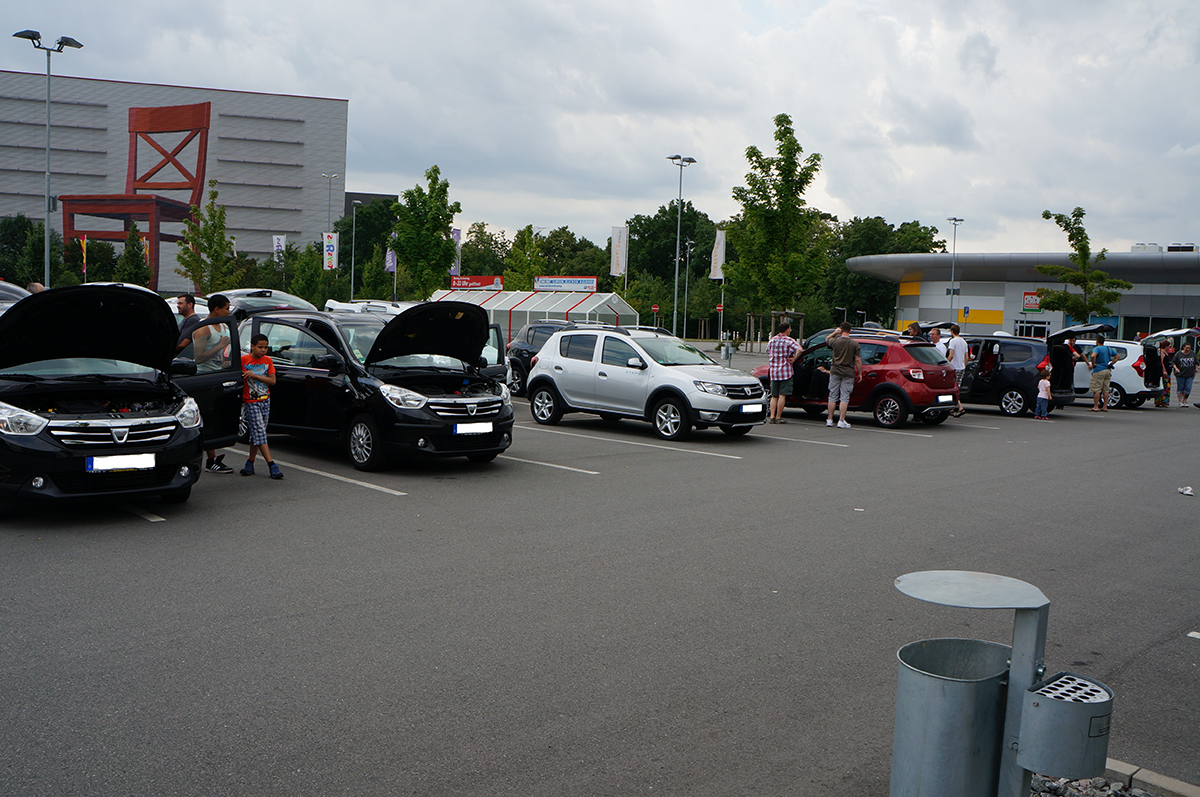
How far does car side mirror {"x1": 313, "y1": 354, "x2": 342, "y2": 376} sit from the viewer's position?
1101 centimetres

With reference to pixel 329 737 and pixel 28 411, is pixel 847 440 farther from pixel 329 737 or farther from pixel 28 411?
pixel 329 737

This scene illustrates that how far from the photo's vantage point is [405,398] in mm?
10414

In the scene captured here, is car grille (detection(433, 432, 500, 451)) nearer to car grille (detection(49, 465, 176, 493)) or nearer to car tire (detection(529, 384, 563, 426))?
car grille (detection(49, 465, 176, 493))

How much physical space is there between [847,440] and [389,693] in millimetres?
11858

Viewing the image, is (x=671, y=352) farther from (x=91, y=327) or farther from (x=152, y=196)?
(x=152, y=196)

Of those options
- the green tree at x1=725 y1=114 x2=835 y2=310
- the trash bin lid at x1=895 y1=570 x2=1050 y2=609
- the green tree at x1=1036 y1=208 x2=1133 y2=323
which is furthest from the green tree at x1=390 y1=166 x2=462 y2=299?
the trash bin lid at x1=895 y1=570 x2=1050 y2=609

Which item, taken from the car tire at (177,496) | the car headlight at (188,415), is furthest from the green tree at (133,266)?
the car headlight at (188,415)

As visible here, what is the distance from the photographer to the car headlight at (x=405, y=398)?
10.4 meters

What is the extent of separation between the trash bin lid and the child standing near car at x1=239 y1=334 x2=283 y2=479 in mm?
8021

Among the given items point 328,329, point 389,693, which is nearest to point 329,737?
point 389,693

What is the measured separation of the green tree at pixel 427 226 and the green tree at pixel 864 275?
44652 millimetres

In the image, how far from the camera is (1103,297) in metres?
38.3

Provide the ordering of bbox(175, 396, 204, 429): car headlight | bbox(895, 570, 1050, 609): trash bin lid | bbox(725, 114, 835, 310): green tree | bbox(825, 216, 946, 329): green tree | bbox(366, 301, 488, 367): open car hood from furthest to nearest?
1. bbox(825, 216, 946, 329): green tree
2. bbox(725, 114, 835, 310): green tree
3. bbox(366, 301, 488, 367): open car hood
4. bbox(175, 396, 204, 429): car headlight
5. bbox(895, 570, 1050, 609): trash bin lid

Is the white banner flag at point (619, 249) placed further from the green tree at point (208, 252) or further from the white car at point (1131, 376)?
the white car at point (1131, 376)
